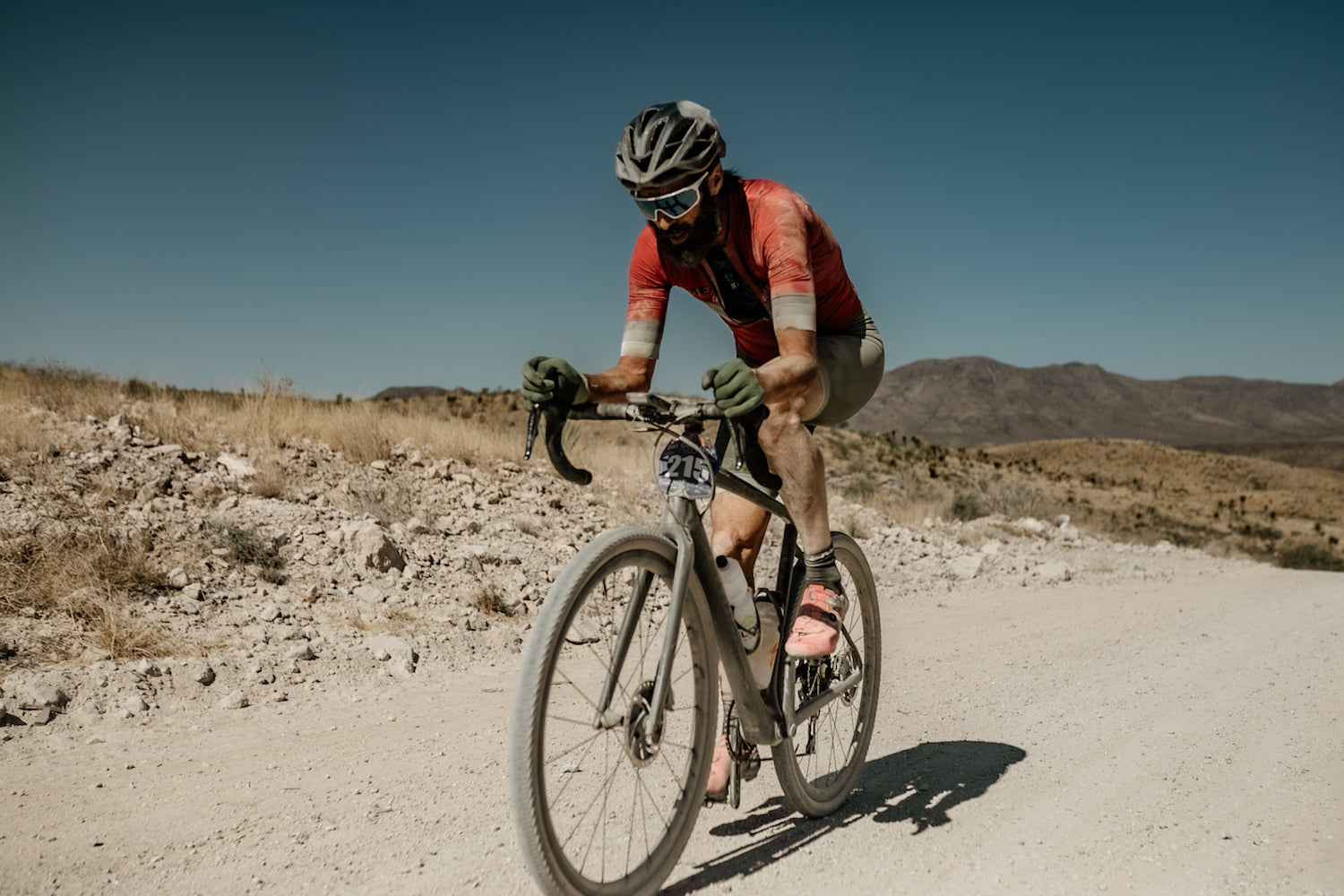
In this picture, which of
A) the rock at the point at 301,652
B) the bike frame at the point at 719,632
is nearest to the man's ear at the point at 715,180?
the bike frame at the point at 719,632

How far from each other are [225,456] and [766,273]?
21.9ft

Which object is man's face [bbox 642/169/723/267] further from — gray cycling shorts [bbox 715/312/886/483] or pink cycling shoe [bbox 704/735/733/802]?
pink cycling shoe [bbox 704/735/733/802]

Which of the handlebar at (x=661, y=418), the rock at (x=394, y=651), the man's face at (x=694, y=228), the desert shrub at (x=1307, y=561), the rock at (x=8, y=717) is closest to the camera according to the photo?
the handlebar at (x=661, y=418)

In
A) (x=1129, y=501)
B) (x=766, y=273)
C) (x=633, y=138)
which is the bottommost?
(x=1129, y=501)

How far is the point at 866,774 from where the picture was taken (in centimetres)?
348

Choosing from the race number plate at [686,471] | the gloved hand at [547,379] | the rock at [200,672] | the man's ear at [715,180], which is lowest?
the rock at [200,672]

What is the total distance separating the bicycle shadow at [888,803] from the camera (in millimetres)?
2609

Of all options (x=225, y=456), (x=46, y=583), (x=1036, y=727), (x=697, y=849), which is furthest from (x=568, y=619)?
(x=225, y=456)

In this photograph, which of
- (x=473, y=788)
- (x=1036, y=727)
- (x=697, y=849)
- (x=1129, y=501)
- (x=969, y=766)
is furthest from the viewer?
(x=1129, y=501)

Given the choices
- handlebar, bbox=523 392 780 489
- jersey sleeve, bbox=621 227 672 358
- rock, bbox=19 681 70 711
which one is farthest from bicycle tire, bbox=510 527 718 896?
rock, bbox=19 681 70 711

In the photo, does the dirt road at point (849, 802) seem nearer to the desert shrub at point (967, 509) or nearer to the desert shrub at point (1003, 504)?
the desert shrub at point (967, 509)

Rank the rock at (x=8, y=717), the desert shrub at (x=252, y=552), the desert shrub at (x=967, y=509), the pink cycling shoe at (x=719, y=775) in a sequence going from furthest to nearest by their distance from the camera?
the desert shrub at (x=967, y=509), the desert shrub at (x=252, y=552), the rock at (x=8, y=717), the pink cycling shoe at (x=719, y=775)

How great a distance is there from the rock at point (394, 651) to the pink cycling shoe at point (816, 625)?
2912mm

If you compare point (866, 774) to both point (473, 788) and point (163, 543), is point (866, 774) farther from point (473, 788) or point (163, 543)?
point (163, 543)
